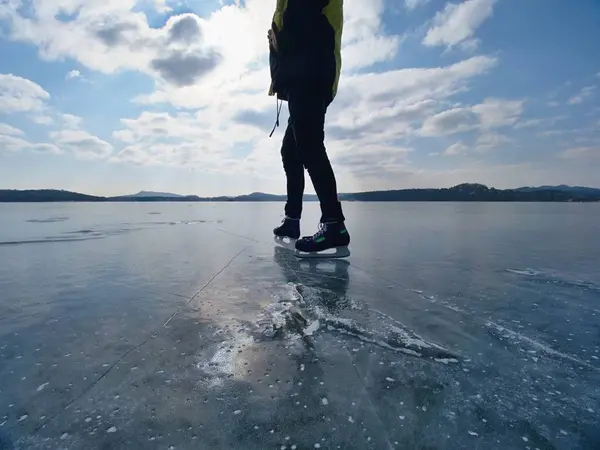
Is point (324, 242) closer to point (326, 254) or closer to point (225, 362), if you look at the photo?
point (326, 254)

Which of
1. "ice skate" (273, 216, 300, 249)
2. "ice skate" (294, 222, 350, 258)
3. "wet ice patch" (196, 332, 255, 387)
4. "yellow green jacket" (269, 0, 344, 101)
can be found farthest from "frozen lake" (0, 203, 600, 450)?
"yellow green jacket" (269, 0, 344, 101)

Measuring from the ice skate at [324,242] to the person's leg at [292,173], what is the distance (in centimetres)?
71

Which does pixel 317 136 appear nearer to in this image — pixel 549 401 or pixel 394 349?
pixel 394 349

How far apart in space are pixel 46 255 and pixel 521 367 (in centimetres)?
339

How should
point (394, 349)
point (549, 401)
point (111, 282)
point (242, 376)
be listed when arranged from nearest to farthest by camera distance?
1. point (549, 401)
2. point (242, 376)
3. point (394, 349)
4. point (111, 282)

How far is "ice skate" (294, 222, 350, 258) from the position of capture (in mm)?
2697

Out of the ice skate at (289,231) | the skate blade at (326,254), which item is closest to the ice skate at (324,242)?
the skate blade at (326,254)

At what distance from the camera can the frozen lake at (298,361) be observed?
74cm

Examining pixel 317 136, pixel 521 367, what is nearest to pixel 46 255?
pixel 317 136

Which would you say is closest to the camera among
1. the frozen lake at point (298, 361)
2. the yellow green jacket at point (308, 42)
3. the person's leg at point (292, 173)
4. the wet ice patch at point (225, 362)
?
the frozen lake at point (298, 361)

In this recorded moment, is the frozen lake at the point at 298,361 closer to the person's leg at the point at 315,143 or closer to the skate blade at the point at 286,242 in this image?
the person's leg at the point at 315,143

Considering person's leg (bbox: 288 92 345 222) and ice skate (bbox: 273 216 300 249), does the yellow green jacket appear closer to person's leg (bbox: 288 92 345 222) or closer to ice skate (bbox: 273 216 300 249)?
person's leg (bbox: 288 92 345 222)

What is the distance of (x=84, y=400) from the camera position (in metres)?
0.84

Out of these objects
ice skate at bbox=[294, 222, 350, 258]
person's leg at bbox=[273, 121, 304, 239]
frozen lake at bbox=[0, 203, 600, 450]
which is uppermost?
person's leg at bbox=[273, 121, 304, 239]
